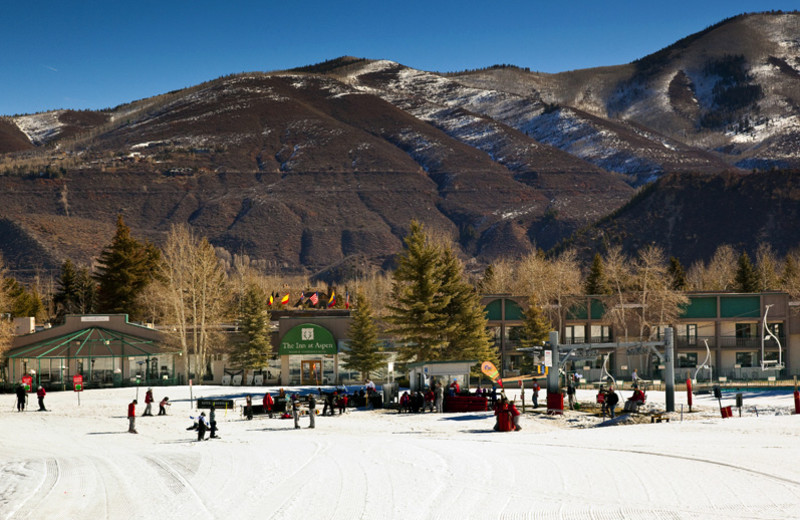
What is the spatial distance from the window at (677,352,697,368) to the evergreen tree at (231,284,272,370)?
33.1 metres

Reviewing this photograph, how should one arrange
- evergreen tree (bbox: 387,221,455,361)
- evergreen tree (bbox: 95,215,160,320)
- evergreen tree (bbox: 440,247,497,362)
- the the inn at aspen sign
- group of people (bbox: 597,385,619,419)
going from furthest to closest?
evergreen tree (bbox: 95,215,160,320)
the the inn at aspen sign
evergreen tree (bbox: 440,247,497,362)
evergreen tree (bbox: 387,221,455,361)
group of people (bbox: 597,385,619,419)

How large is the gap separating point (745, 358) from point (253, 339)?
127 ft

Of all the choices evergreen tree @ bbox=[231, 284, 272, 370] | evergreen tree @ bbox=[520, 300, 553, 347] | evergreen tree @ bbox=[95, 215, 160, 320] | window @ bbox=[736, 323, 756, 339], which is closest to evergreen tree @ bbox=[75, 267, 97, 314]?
evergreen tree @ bbox=[95, 215, 160, 320]

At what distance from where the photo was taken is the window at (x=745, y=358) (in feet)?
240

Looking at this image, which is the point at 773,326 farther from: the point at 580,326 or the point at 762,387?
the point at 762,387

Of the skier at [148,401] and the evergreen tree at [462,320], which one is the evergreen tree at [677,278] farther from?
the skier at [148,401]

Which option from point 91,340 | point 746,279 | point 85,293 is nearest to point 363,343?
point 91,340

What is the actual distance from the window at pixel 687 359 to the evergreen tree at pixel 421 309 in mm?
24900

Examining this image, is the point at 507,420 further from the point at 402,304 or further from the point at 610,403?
the point at 402,304

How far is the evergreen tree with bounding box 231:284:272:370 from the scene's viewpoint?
63.2 metres

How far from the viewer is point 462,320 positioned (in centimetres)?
5994

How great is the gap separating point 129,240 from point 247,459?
2607 inches

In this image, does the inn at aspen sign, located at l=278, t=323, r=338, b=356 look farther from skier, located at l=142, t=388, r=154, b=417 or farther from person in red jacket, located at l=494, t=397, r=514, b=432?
person in red jacket, located at l=494, t=397, r=514, b=432

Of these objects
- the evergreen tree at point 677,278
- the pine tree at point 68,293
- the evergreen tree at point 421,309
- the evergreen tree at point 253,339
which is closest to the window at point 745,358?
the evergreen tree at point 677,278
